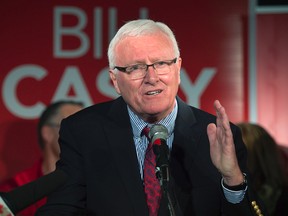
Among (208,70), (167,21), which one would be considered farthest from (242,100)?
(167,21)

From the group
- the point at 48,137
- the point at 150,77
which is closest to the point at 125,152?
the point at 150,77

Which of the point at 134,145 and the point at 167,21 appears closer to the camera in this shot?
the point at 134,145

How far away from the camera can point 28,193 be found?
3.46ft

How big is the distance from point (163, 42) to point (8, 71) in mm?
2284

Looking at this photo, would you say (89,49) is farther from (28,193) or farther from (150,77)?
(28,193)

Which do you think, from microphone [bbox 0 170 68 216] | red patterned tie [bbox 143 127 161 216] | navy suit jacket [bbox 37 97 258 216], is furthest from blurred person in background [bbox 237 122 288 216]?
microphone [bbox 0 170 68 216]

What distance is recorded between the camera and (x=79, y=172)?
78.5 inches

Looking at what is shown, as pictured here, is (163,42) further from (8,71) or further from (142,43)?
(8,71)

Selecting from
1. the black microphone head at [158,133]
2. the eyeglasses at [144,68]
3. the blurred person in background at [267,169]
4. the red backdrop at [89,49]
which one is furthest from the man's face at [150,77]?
the red backdrop at [89,49]

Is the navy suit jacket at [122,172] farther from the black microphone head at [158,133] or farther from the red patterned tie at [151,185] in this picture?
the black microphone head at [158,133]

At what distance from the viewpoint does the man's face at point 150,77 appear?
1.96m

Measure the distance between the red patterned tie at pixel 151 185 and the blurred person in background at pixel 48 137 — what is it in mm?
1864

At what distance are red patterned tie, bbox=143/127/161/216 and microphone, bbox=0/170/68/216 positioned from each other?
0.78m

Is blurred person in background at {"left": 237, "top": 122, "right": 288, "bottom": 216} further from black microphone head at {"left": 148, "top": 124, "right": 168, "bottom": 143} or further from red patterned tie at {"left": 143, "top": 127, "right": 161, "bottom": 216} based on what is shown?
black microphone head at {"left": 148, "top": 124, "right": 168, "bottom": 143}
